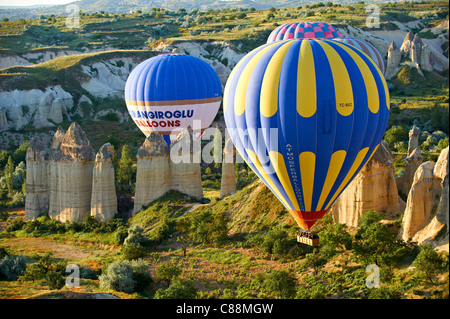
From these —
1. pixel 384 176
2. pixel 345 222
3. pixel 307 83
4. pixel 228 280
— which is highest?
pixel 307 83

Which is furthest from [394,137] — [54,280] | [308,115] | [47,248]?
[54,280]

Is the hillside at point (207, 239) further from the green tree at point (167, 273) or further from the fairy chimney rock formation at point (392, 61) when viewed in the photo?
the fairy chimney rock formation at point (392, 61)

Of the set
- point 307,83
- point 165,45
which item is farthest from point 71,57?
point 307,83

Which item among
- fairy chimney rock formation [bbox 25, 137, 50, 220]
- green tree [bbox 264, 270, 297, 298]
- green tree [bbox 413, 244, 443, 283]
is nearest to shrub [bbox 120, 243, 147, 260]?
green tree [bbox 264, 270, 297, 298]

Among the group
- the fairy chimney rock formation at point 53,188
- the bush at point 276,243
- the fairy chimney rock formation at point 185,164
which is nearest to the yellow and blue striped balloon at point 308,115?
the bush at point 276,243

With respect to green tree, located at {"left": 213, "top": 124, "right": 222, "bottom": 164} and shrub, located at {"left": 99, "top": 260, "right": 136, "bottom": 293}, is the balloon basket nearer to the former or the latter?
shrub, located at {"left": 99, "top": 260, "right": 136, "bottom": 293}
